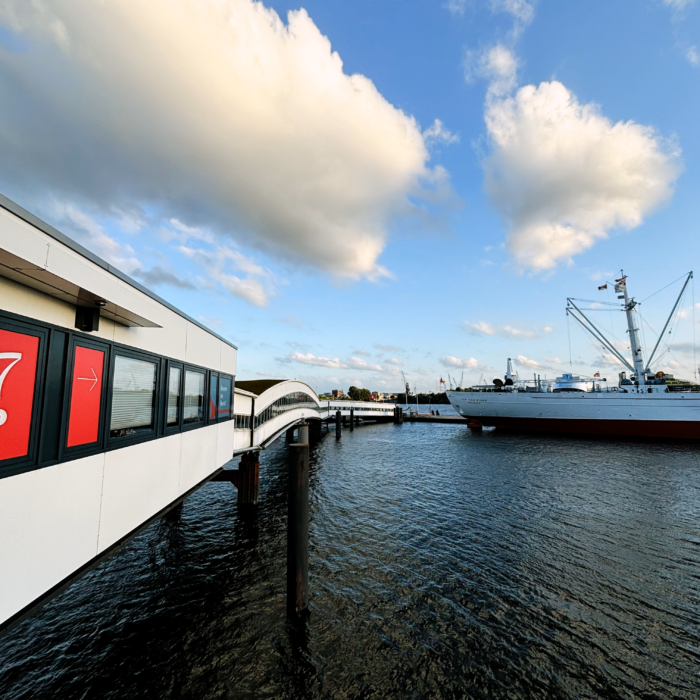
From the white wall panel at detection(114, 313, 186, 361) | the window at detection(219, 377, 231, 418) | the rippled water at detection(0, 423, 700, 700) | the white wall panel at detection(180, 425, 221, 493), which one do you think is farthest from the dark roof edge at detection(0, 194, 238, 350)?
the rippled water at detection(0, 423, 700, 700)

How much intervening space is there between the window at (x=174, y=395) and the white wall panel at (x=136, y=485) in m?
0.50

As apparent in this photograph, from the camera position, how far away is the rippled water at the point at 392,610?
7.93 meters

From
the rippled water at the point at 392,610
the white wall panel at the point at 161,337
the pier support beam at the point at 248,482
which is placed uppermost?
the white wall panel at the point at 161,337

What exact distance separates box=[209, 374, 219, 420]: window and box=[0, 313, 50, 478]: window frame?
7803mm

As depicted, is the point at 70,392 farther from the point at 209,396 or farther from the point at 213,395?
the point at 213,395

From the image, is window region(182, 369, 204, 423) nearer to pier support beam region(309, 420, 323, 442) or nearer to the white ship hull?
pier support beam region(309, 420, 323, 442)

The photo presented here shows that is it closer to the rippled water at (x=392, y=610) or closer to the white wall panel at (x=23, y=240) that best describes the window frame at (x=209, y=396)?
the rippled water at (x=392, y=610)

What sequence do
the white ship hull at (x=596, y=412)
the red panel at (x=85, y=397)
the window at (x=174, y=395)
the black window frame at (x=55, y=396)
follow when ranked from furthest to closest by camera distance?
the white ship hull at (x=596, y=412) → the window at (x=174, y=395) → the red panel at (x=85, y=397) → the black window frame at (x=55, y=396)

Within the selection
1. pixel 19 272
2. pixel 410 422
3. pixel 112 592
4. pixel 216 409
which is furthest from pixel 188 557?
pixel 410 422

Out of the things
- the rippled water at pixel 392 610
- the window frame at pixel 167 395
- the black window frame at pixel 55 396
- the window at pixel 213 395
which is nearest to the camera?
the black window frame at pixel 55 396

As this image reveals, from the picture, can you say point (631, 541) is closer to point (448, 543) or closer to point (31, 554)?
point (448, 543)

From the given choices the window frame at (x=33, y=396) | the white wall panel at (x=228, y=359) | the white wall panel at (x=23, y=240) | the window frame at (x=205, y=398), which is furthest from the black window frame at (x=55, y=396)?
the white wall panel at (x=228, y=359)

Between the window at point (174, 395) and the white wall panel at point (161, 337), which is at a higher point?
the white wall panel at point (161, 337)

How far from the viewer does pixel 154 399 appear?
866cm
